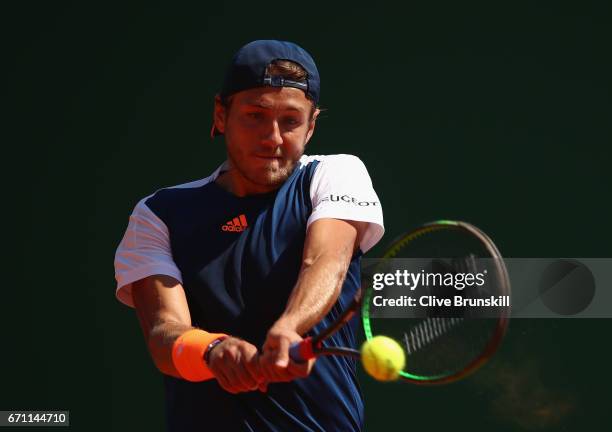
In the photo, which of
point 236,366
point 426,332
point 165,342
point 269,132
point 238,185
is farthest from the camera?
point 238,185

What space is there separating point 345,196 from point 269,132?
264 mm

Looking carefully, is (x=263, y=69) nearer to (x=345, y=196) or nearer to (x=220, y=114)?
(x=220, y=114)

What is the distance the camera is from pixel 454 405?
14.5 ft

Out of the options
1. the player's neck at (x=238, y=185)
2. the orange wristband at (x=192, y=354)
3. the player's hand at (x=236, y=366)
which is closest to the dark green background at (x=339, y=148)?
the player's neck at (x=238, y=185)

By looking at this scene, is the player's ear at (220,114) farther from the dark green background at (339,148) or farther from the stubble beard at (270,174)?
the dark green background at (339,148)

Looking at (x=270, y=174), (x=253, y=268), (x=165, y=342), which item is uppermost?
(x=270, y=174)

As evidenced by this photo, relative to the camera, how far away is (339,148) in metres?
4.68

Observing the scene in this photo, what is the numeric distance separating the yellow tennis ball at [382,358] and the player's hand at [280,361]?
133 mm

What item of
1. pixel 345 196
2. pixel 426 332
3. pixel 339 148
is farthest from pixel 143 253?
pixel 339 148

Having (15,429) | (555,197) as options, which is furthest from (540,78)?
(15,429)

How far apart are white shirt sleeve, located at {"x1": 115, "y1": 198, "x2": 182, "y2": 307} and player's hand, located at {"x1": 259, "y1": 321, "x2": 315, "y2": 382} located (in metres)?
0.54

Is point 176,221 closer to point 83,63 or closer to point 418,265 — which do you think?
point 418,265

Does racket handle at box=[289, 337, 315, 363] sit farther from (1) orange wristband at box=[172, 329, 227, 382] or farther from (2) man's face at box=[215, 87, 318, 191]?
(2) man's face at box=[215, 87, 318, 191]

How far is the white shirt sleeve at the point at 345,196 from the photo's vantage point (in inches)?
109
